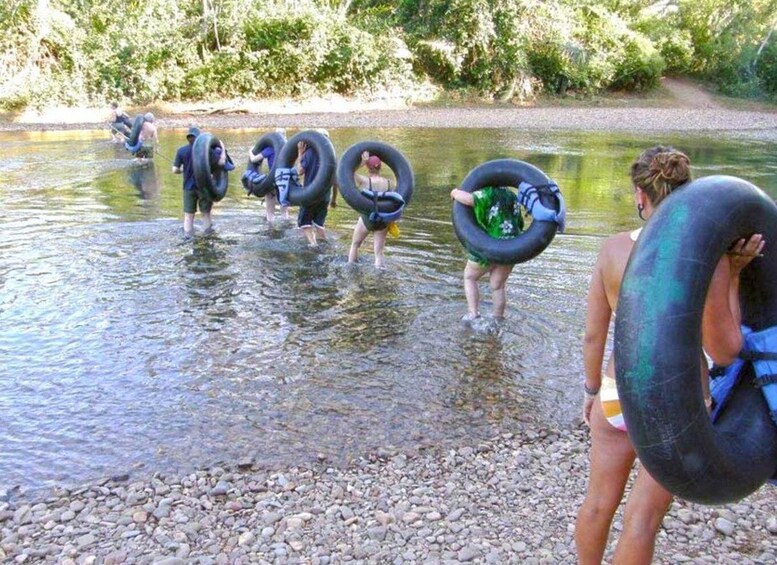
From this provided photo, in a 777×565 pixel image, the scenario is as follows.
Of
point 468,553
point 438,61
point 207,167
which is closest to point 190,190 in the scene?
point 207,167

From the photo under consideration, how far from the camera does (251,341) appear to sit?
6688mm

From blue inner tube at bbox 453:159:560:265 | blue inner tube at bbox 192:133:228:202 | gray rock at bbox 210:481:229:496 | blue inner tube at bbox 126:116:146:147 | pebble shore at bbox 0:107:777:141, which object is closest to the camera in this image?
gray rock at bbox 210:481:229:496

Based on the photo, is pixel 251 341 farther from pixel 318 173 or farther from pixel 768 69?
pixel 768 69

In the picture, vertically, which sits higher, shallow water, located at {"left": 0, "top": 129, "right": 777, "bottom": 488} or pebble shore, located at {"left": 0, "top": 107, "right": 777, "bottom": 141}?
pebble shore, located at {"left": 0, "top": 107, "right": 777, "bottom": 141}

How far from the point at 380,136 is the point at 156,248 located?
1466cm

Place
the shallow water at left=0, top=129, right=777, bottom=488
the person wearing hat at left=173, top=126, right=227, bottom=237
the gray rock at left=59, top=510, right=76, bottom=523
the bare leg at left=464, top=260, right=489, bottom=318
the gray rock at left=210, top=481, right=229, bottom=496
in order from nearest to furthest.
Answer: the gray rock at left=59, top=510, right=76, bottom=523 < the gray rock at left=210, top=481, right=229, bottom=496 < the shallow water at left=0, top=129, right=777, bottom=488 < the bare leg at left=464, top=260, right=489, bottom=318 < the person wearing hat at left=173, top=126, right=227, bottom=237

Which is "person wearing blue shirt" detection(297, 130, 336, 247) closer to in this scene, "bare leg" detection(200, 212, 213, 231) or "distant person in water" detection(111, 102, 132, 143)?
"bare leg" detection(200, 212, 213, 231)

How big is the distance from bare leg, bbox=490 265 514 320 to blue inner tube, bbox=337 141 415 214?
1947mm

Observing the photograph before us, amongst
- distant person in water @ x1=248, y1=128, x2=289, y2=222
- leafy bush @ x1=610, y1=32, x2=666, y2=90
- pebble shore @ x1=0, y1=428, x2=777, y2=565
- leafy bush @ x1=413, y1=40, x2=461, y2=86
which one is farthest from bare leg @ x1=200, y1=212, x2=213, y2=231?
leafy bush @ x1=610, y1=32, x2=666, y2=90

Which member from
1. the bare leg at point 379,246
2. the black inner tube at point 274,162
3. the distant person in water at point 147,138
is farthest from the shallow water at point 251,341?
the distant person in water at point 147,138

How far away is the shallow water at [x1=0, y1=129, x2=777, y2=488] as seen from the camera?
500cm

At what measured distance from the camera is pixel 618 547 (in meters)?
2.75

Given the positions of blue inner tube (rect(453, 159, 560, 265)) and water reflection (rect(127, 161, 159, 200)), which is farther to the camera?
water reflection (rect(127, 161, 159, 200))

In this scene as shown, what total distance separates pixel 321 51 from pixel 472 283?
27187 millimetres
